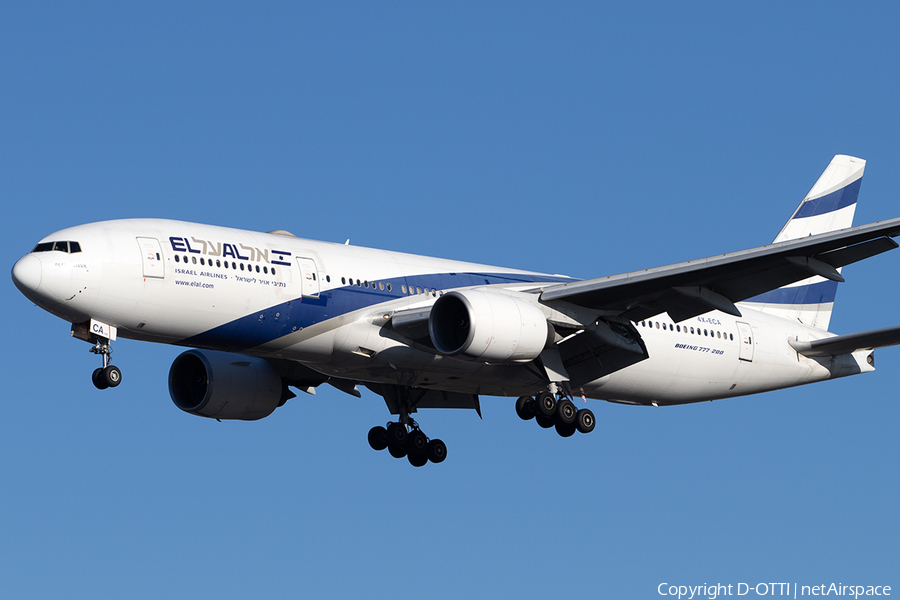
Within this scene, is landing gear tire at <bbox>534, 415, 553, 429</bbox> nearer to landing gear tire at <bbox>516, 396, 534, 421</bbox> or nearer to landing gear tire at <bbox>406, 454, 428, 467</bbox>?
landing gear tire at <bbox>516, 396, 534, 421</bbox>

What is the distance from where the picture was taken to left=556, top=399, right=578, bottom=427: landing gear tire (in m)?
30.6

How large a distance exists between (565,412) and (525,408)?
51.5 inches

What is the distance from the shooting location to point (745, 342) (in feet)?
113

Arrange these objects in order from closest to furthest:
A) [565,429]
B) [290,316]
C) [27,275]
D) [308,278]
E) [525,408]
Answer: [27,275], [290,316], [308,278], [565,429], [525,408]

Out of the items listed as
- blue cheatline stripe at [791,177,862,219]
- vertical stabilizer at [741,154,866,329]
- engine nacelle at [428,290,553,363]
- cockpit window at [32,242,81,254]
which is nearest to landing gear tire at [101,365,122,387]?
cockpit window at [32,242,81,254]

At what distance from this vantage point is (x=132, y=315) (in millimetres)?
25641

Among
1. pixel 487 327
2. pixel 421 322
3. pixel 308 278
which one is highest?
pixel 308 278

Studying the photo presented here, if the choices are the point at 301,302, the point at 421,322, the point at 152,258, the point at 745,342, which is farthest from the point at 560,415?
the point at 152,258

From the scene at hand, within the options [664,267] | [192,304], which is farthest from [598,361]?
[192,304]

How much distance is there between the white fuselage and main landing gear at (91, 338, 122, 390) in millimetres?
511

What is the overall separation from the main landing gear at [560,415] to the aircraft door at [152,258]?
10.3 metres

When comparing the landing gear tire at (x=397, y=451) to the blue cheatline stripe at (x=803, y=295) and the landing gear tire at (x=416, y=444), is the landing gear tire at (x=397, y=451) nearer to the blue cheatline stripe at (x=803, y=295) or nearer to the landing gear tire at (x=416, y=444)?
the landing gear tire at (x=416, y=444)

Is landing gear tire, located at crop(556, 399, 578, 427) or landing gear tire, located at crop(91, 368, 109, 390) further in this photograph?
landing gear tire, located at crop(556, 399, 578, 427)

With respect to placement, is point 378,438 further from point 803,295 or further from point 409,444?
point 803,295
